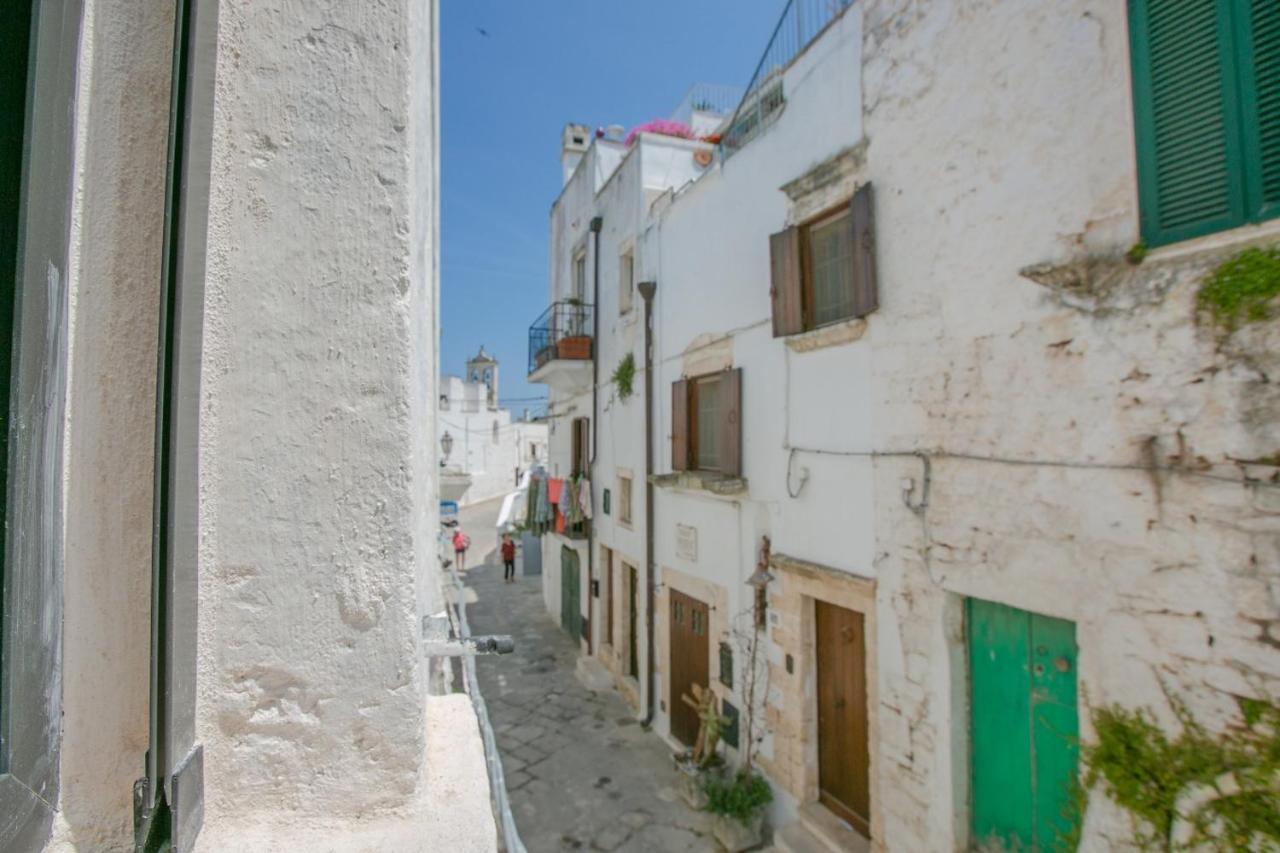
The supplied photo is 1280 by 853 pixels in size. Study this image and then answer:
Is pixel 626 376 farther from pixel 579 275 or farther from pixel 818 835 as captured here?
pixel 818 835

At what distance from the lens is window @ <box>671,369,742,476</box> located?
8055 millimetres

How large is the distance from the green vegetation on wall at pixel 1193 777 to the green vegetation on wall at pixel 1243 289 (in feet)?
6.69

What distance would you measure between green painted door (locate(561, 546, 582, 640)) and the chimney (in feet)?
31.4

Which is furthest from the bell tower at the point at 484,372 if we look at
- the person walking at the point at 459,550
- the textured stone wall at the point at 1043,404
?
the textured stone wall at the point at 1043,404

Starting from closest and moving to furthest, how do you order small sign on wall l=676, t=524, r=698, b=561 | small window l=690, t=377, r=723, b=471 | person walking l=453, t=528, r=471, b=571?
1. small window l=690, t=377, r=723, b=471
2. small sign on wall l=676, t=524, r=698, b=561
3. person walking l=453, t=528, r=471, b=571

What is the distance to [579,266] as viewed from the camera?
14.6 metres

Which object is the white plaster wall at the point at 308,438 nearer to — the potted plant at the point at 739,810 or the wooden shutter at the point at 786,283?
the wooden shutter at the point at 786,283

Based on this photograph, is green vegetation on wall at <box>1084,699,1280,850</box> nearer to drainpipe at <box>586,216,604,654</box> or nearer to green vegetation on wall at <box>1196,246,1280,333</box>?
green vegetation on wall at <box>1196,246,1280,333</box>

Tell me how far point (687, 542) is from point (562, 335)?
6.41 m

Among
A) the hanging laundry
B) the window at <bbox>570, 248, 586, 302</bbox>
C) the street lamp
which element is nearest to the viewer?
the street lamp

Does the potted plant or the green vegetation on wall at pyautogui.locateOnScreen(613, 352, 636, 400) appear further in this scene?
the green vegetation on wall at pyautogui.locateOnScreen(613, 352, 636, 400)

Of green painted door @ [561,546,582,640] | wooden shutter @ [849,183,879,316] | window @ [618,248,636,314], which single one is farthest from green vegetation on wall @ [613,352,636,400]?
wooden shutter @ [849,183,879,316]

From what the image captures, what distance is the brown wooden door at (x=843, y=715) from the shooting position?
632cm

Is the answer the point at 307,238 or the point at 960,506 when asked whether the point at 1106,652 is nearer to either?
the point at 960,506
